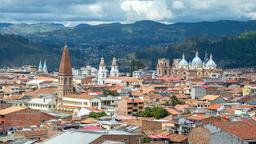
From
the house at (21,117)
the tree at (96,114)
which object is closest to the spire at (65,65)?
the tree at (96,114)

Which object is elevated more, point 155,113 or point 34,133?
point 155,113

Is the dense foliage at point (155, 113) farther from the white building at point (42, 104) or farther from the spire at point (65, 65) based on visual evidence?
the spire at point (65, 65)

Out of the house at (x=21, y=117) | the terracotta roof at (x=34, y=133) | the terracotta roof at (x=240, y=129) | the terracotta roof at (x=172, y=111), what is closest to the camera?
the terracotta roof at (x=240, y=129)

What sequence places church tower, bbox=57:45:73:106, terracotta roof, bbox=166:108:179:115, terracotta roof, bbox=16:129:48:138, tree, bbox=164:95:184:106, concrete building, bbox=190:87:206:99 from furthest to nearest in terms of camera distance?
1. concrete building, bbox=190:87:206:99
2. church tower, bbox=57:45:73:106
3. tree, bbox=164:95:184:106
4. terracotta roof, bbox=166:108:179:115
5. terracotta roof, bbox=16:129:48:138

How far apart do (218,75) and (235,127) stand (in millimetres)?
115757

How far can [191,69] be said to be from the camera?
561 feet

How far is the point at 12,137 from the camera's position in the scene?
5422cm

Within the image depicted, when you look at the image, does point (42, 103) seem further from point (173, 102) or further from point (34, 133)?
point (34, 133)

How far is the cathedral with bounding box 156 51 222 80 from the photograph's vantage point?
167 meters

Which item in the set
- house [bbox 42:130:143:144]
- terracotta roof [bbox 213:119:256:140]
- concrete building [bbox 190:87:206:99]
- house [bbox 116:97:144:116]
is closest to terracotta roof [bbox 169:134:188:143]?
terracotta roof [bbox 213:119:256:140]

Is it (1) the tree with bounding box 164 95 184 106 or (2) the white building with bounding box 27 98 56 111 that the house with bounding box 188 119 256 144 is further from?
(2) the white building with bounding box 27 98 56 111

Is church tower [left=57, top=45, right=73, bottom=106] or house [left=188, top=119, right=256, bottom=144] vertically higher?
church tower [left=57, top=45, right=73, bottom=106]

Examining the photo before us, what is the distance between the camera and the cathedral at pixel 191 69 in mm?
166875

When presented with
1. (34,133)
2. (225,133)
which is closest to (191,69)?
(34,133)
